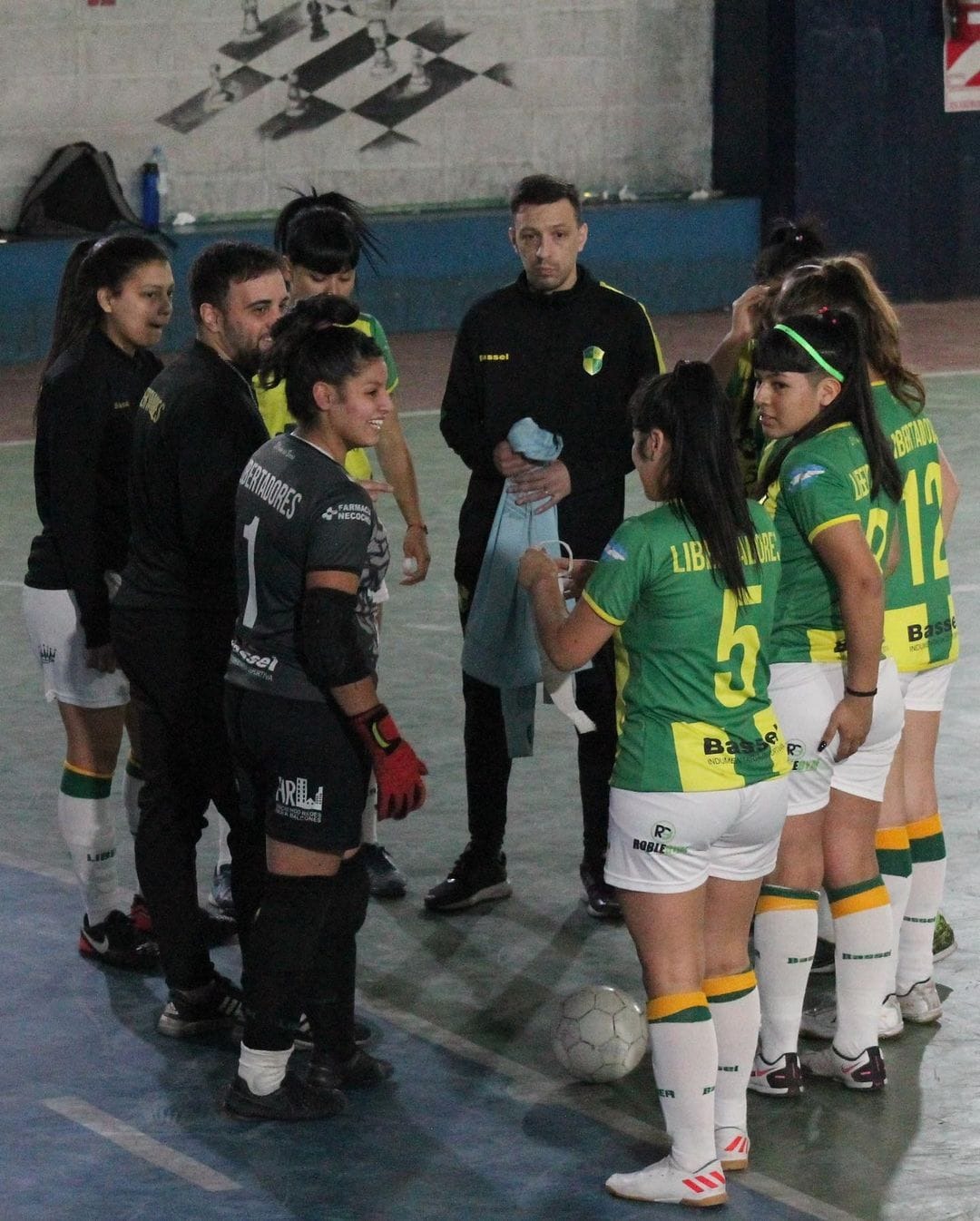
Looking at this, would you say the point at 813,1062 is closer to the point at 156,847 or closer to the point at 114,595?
the point at 156,847

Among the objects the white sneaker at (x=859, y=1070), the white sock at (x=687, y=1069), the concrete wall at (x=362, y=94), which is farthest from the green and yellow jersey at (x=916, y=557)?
the concrete wall at (x=362, y=94)

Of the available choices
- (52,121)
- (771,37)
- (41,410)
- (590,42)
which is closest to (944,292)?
(771,37)

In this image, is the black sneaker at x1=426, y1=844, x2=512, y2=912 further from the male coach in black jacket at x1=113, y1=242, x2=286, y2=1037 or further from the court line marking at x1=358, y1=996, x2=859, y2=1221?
the male coach in black jacket at x1=113, y1=242, x2=286, y2=1037

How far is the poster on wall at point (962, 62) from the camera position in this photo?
757 inches

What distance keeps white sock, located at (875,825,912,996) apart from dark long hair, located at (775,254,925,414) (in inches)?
44.7

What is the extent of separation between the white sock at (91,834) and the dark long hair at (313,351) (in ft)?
Result: 5.40

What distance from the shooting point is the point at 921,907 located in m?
5.68

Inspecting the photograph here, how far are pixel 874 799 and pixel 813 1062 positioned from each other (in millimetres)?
703

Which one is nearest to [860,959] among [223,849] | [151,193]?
[223,849]

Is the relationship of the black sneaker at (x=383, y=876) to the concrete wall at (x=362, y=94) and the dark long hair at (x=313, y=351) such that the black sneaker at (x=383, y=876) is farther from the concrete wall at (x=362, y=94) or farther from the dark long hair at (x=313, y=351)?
the concrete wall at (x=362, y=94)

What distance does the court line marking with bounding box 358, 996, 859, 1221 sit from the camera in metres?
4.58

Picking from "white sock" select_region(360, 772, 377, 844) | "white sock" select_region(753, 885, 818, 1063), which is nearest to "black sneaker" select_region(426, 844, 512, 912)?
"white sock" select_region(360, 772, 377, 844)

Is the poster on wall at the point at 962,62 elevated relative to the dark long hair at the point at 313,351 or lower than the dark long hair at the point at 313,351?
elevated

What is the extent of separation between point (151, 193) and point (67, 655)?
12.1 meters
